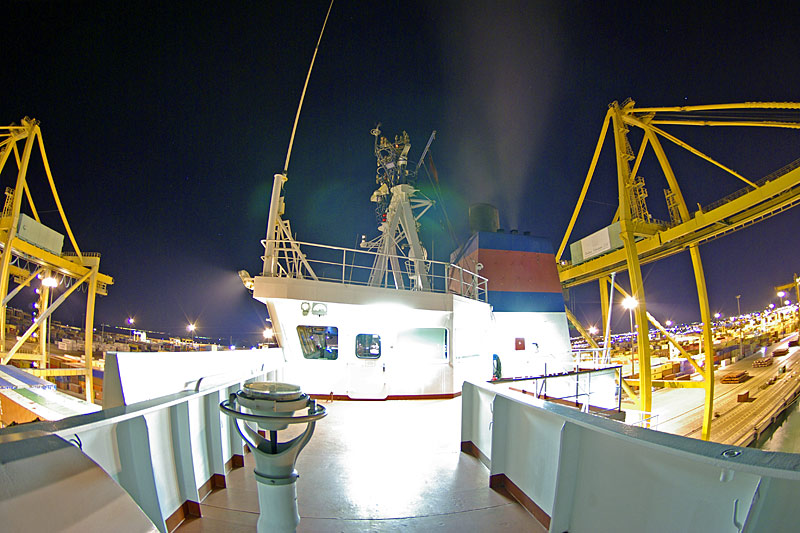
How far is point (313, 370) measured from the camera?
7.61 metres

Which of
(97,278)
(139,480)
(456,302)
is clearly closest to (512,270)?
(456,302)

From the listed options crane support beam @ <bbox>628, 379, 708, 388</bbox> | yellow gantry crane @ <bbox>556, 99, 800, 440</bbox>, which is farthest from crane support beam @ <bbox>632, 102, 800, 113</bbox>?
crane support beam @ <bbox>628, 379, 708, 388</bbox>

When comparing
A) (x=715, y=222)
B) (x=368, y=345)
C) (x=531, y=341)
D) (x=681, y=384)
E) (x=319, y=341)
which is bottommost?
(x=681, y=384)

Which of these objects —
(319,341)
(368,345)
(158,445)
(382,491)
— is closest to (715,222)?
(368,345)

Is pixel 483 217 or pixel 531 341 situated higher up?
pixel 483 217

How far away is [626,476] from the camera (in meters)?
2.05

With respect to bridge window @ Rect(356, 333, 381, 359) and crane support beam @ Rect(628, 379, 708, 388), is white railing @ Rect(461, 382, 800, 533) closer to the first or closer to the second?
bridge window @ Rect(356, 333, 381, 359)

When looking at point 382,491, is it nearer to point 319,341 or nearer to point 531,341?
point 319,341

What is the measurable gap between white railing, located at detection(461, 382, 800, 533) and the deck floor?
35 centimetres

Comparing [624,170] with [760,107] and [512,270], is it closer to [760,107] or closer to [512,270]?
[760,107]

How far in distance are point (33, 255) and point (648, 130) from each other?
2868 cm

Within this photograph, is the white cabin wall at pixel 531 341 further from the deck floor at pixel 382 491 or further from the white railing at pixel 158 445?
the white railing at pixel 158 445

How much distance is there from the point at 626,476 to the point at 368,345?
6559mm

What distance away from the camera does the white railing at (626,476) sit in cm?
135
